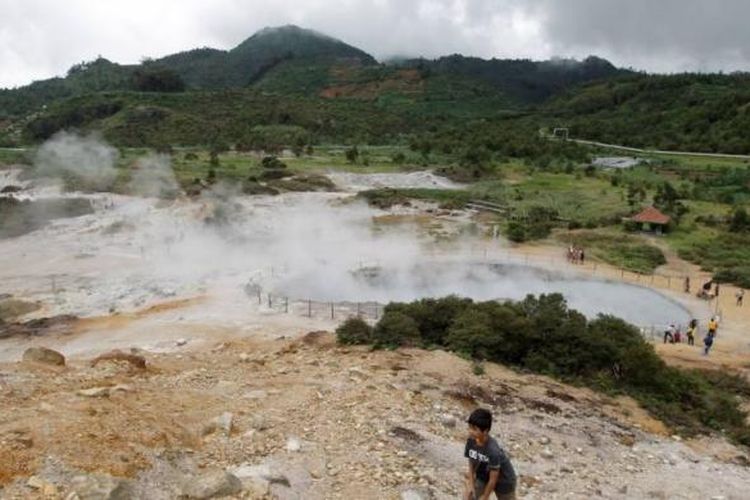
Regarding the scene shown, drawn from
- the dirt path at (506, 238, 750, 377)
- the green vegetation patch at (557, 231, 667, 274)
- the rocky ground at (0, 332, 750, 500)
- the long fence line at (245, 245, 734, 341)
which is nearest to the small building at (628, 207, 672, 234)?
the green vegetation patch at (557, 231, 667, 274)

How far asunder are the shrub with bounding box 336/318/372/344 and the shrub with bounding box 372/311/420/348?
0.17 metres

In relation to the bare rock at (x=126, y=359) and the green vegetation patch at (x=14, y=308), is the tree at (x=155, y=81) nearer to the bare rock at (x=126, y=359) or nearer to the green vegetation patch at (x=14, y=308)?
the green vegetation patch at (x=14, y=308)

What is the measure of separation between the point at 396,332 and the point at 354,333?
2.93ft

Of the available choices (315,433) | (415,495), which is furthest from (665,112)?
(415,495)

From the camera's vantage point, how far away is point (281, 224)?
31.4 meters

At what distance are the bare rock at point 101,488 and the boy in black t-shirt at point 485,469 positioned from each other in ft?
10.2

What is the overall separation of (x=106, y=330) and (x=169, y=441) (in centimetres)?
1040

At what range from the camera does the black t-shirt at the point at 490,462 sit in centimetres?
575

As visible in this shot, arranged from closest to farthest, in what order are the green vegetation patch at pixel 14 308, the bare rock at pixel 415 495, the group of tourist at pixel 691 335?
the bare rock at pixel 415 495 < the group of tourist at pixel 691 335 < the green vegetation patch at pixel 14 308

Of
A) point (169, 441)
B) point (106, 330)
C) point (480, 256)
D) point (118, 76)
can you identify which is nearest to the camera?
point (169, 441)

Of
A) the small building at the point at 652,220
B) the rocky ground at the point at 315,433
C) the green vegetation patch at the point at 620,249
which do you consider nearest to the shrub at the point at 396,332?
the rocky ground at the point at 315,433

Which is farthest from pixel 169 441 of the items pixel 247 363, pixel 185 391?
pixel 247 363

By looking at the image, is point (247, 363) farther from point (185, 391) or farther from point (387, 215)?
point (387, 215)

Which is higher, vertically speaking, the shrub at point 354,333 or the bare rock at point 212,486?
the bare rock at point 212,486
